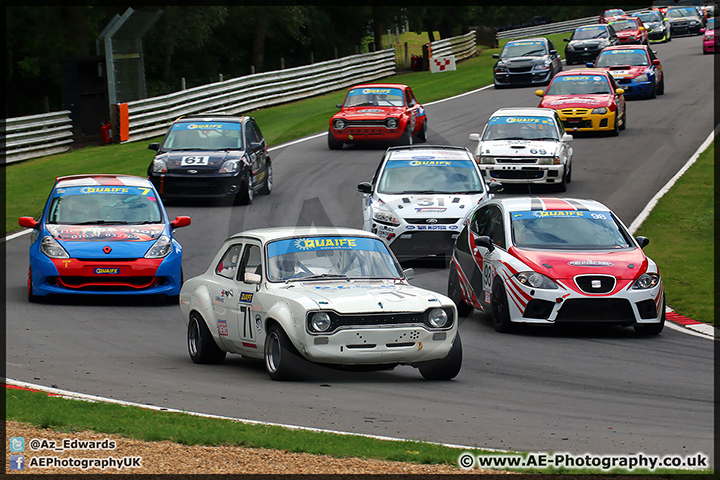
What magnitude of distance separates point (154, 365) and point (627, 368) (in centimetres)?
470

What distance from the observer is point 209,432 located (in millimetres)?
7344

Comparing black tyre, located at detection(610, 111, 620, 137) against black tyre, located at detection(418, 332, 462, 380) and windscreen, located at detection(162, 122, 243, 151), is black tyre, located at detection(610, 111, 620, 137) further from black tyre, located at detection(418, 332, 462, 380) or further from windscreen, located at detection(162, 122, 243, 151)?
black tyre, located at detection(418, 332, 462, 380)

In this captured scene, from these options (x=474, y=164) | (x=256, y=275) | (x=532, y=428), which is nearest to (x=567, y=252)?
(x=256, y=275)

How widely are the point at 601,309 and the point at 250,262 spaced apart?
166 inches

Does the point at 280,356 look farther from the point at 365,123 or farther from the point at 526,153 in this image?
the point at 365,123

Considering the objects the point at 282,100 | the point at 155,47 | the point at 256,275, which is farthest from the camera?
the point at 155,47

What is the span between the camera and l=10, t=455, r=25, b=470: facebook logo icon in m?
6.28

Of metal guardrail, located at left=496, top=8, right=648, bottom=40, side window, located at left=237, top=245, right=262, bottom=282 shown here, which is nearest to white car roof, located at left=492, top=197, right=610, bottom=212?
side window, located at left=237, top=245, right=262, bottom=282

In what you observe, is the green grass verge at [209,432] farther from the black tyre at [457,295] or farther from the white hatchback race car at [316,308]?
the black tyre at [457,295]

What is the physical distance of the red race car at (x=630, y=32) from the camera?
175ft

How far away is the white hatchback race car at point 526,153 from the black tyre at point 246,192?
16.5 feet

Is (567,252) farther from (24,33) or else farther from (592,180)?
(24,33)

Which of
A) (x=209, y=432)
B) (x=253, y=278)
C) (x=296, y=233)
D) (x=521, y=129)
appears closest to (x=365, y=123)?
(x=521, y=129)

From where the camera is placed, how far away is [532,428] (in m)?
7.95
